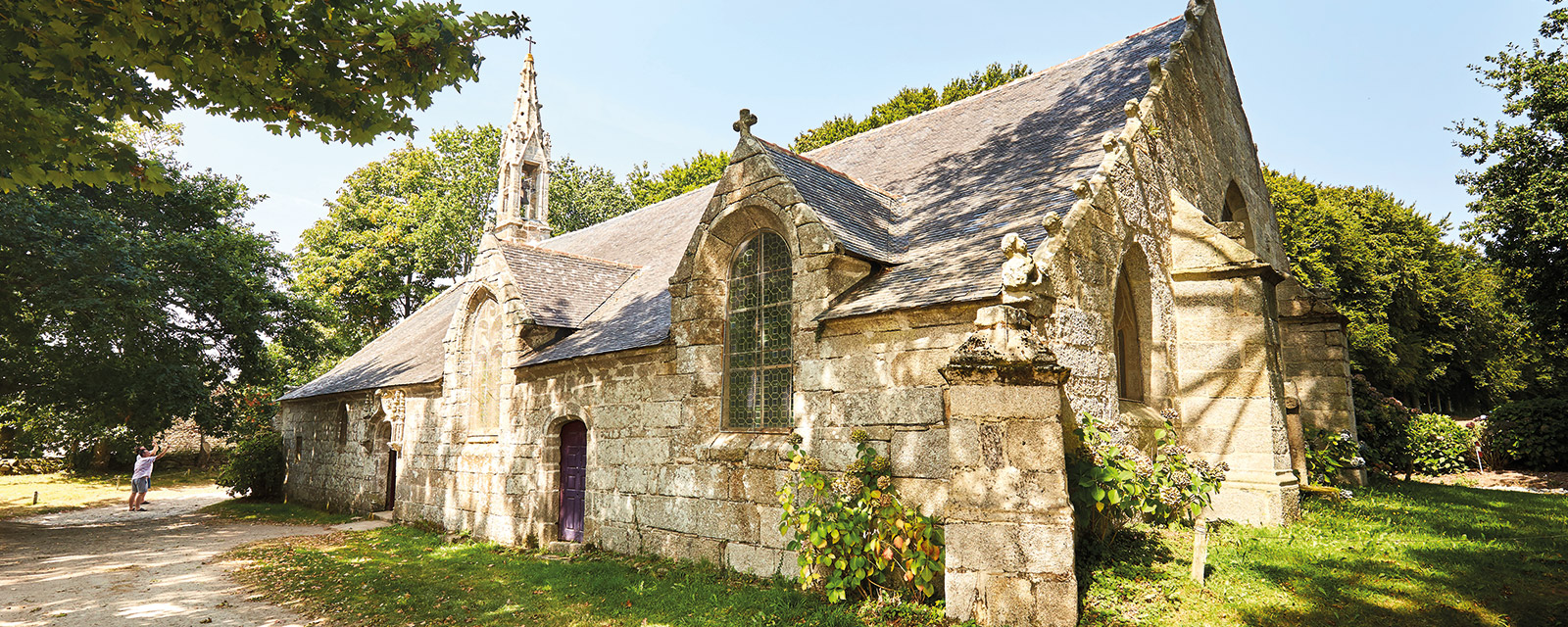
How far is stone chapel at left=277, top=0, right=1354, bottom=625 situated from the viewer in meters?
6.13

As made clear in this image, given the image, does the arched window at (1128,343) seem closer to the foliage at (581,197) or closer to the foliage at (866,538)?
the foliage at (866,538)

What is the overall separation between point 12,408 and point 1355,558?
31042 mm

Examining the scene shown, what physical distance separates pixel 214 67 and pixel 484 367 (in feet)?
30.1

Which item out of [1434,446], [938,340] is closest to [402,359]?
[938,340]

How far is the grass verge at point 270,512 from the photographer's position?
56.7 ft

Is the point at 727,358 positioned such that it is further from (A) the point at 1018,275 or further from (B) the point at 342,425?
Result: (B) the point at 342,425

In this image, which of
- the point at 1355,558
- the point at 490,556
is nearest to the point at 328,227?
the point at 490,556

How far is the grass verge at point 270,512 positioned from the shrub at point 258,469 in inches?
15.6

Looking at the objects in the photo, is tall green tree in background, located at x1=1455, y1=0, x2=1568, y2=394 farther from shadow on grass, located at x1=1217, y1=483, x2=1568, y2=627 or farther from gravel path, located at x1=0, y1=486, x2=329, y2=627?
gravel path, located at x1=0, y1=486, x2=329, y2=627

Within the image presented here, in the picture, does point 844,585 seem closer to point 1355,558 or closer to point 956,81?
point 1355,558

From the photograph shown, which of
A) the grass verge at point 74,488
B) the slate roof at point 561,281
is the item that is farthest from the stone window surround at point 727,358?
the grass verge at point 74,488

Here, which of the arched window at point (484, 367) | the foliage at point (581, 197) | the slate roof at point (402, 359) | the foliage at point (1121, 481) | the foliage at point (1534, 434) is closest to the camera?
the foliage at point (1121, 481)

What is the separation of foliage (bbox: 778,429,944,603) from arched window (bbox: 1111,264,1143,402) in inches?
140

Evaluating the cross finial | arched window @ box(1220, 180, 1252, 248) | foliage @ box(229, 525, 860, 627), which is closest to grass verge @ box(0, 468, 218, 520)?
foliage @ box(229, 525, 860, 627)
